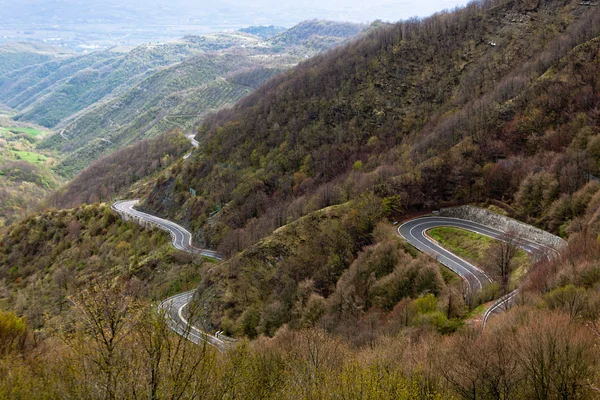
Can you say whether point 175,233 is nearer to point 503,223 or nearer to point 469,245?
point 469,245

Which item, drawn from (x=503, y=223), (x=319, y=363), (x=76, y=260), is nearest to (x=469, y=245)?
(x=503, y=223)

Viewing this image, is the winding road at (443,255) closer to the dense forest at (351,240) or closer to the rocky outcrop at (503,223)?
the rocky outcrop at (503,223)

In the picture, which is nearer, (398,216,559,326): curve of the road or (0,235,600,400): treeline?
(0,235,600,400): treeline

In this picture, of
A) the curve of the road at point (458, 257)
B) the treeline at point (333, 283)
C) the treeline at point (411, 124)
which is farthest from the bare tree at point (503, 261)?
the treeline at point (411, 124)

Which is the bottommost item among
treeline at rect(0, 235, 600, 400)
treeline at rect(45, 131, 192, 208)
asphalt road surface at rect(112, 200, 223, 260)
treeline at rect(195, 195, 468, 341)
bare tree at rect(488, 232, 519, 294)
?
treeline at rect(45, 131, 192, 208)

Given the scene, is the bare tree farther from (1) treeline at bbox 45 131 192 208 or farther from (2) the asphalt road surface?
(1) treeline at bbox 45 131 192 208

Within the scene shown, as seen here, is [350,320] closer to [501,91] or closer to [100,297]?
[100,297]

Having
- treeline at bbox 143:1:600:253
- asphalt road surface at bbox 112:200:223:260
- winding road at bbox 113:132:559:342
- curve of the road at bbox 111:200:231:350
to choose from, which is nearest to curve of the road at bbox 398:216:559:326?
winding road at bbox 113:132:559:342

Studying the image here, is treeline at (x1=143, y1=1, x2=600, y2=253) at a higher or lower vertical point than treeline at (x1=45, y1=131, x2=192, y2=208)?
higher
